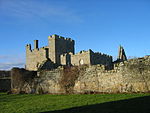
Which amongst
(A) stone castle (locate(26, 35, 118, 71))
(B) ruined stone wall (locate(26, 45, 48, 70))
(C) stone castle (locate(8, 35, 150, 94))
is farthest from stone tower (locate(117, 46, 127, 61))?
(C) stone castle (locate(8, 35, 150, 94))

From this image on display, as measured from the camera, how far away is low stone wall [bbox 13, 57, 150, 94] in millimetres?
13070

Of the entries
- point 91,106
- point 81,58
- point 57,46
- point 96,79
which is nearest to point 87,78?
point 96,79

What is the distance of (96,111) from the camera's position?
7.70 meters

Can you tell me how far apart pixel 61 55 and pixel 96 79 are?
2834 cm

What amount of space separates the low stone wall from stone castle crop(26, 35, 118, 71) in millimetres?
20160

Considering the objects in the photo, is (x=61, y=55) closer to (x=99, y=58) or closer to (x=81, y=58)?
(x=81, y=58)

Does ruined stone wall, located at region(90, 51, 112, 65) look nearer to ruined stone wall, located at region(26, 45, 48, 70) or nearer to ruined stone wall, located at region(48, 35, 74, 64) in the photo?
ruined stone wall, located at region(48, 35, 74, 64)

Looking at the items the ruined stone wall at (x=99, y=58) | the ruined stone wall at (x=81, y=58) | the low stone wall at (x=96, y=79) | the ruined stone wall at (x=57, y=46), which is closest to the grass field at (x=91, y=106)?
the low stone wall at (x=96, y=79)

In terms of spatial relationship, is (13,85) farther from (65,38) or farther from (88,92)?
(65,38)

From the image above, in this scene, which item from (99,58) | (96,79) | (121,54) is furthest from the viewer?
(121,54)

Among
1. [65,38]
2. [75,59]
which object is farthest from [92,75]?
[65,38]

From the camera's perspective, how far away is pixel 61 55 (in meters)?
43.1

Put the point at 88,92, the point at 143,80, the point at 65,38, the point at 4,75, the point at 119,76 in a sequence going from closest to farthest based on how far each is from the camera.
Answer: the point at 143,80
the point at 119,76
the point at 88,92
the point at 4,75
the point at 65,38

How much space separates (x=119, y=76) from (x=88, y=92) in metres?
2.58
